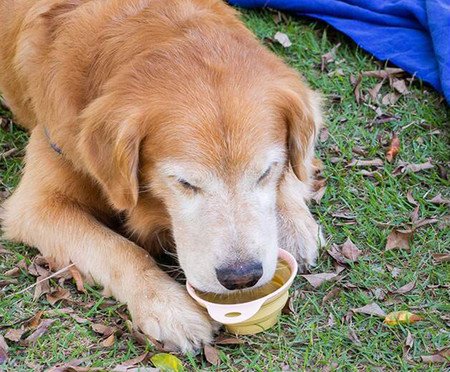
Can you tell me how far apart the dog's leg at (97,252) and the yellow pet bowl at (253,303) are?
0.13 metres

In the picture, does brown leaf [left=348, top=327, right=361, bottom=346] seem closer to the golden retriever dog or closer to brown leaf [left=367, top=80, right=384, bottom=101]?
the golden retriever dog

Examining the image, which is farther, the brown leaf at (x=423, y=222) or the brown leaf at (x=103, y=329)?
the brown leaf at (x=423, y=222)

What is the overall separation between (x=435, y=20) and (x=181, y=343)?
11.6 ft

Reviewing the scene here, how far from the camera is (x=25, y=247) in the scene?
4.99m

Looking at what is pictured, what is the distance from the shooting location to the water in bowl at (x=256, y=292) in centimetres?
419

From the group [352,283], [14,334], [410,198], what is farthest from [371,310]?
[14,334]

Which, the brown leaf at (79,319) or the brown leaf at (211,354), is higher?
the brown leaf at (211,354)

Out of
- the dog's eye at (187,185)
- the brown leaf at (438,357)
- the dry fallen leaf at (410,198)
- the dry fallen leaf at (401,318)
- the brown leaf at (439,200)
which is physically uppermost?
the dog's eye at (187,185)

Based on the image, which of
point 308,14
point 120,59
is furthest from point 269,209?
point 308,14

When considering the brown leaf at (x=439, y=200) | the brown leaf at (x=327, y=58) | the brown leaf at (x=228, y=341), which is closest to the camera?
the brown leaf at (x=228, y=341)

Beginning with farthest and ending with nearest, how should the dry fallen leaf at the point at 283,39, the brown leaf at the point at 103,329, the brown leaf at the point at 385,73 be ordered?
the dry fallen leaf at the point at 283,39, the brown leaf at the point at 385,73, the brown leaf at the point at 103,329

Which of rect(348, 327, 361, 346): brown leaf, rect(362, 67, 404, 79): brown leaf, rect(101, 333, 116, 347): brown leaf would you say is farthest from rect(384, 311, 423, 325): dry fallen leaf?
rect(362, 67, 404, 79): brown leaf

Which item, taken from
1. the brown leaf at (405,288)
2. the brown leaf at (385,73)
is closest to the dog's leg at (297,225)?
the brown leaf at (405,288)

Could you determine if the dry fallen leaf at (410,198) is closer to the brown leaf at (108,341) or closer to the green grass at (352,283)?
the green grass at (352,283)
